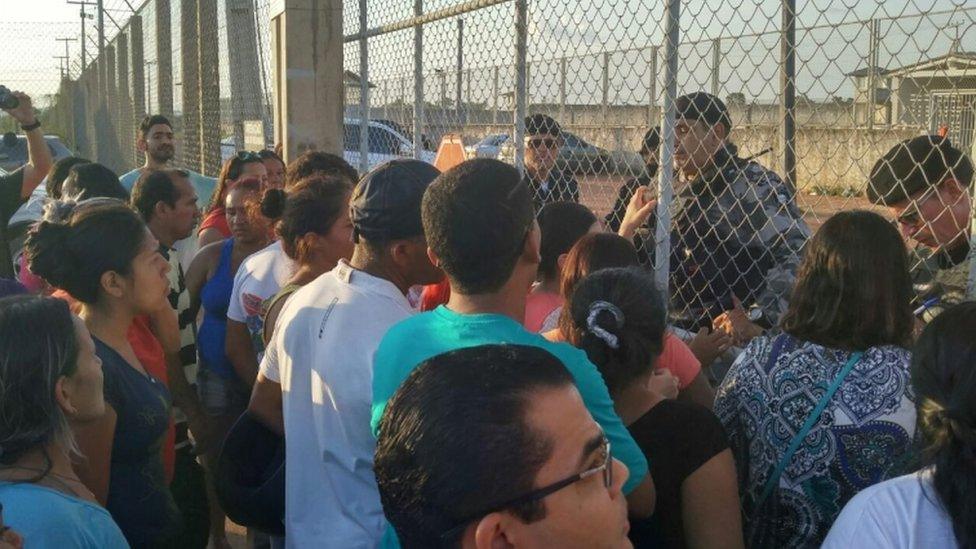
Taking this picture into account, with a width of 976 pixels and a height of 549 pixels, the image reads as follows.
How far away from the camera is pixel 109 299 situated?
10.1ft

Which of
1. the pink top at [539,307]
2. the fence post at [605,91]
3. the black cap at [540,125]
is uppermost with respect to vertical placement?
the fence post at [605,91]

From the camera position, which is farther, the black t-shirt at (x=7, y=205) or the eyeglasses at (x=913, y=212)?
the black t-shirt at (x=7, y=205)

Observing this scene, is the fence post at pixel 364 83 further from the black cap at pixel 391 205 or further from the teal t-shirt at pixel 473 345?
the teal t-shirt at pixel 473 345

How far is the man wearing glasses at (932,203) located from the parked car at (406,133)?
2.89 meters

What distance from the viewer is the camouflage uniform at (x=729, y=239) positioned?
3381 millimetres

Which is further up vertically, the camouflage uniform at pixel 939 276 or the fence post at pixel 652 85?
the fence post at pixel 652 85

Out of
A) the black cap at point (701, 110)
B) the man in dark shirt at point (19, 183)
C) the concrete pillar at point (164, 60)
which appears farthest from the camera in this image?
the concrete pillar at point (164, 60)

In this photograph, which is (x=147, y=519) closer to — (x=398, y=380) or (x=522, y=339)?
(x=398, y=380)

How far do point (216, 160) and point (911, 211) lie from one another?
314 inches

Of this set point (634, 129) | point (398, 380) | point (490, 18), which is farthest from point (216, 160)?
point (398, 380)

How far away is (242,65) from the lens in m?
8.73

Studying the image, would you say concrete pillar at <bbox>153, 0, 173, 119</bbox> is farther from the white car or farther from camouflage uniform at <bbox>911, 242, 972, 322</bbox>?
camouflage uniform at <bbox>911, 242, 972, 322</bbox>

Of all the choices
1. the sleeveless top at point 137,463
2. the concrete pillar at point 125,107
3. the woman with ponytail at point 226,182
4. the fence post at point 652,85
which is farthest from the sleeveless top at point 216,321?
the concrete pillar at point 125,107

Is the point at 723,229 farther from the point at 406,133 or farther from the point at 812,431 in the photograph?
the point at 406,133
